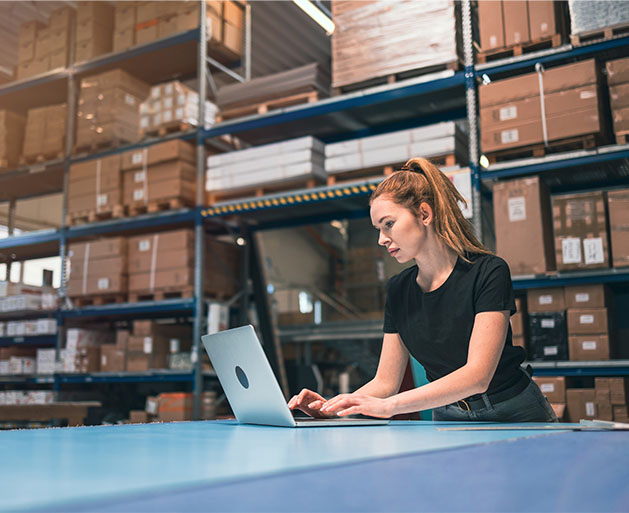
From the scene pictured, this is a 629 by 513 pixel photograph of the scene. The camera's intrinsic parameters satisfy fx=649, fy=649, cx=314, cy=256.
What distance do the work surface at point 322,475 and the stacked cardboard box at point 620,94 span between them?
422 cm

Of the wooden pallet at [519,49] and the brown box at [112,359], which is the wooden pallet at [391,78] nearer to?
the wooden pallet at [519,49]

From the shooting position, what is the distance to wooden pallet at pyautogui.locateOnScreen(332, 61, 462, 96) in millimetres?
5820

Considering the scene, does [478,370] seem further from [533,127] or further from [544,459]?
[533,127]

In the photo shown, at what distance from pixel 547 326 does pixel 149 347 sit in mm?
4229

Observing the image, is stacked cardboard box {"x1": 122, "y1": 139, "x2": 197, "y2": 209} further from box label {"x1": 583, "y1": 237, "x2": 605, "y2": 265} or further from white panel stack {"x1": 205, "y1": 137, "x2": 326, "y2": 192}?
box label {"x1": 583, "y1": 237, "x2": 605, "y2": 265}

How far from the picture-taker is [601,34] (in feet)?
16.7

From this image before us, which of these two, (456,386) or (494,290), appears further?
(494,290)

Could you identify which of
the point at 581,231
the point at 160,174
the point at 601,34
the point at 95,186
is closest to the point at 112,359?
the point at 95,186

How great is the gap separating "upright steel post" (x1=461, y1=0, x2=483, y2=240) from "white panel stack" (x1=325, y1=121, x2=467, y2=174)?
0.24m

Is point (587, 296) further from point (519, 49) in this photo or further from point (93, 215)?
point (93, 215)

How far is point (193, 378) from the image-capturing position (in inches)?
268

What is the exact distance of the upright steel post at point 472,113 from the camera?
5371mm

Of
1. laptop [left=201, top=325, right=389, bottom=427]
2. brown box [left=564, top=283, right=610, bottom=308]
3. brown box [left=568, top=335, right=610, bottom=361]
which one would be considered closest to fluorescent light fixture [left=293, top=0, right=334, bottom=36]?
brown box [left=564, top=283, right=610, bottom=308]

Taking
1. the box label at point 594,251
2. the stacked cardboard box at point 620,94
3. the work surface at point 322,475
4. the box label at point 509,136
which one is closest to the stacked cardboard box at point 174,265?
the box label at point 509,136
